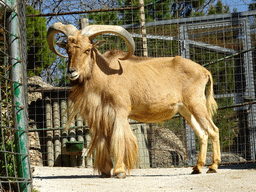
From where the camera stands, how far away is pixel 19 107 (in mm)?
3193

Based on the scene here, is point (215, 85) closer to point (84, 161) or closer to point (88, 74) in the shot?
point (84, 161)

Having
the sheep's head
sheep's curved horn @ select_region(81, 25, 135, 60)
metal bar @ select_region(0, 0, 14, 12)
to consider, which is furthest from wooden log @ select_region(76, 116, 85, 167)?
metal bar @ select_region(0, 0, 14, 12)

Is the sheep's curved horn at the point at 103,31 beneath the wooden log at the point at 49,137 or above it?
above

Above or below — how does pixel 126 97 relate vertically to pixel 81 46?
below

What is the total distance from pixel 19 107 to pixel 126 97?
2.75 m

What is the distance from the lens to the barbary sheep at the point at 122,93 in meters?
5.50

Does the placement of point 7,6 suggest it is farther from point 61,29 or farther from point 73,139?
point 73,139

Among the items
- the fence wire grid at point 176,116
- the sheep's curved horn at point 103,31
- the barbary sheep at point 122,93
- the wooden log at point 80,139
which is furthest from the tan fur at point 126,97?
the wooden log at point 80,139

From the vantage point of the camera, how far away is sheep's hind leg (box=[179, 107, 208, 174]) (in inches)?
239

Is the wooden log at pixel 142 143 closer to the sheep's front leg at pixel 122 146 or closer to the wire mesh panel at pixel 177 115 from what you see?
the wire mesh panel at pixel 177 115

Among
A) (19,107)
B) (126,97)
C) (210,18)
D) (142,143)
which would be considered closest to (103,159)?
(126,97)

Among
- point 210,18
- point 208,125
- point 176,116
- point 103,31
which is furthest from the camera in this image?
point 210,18

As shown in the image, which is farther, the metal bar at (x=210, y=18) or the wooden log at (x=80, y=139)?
the metal bar at (x=210, y=18)

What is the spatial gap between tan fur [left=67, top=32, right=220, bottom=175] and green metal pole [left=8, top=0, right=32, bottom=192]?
205 centimetres
